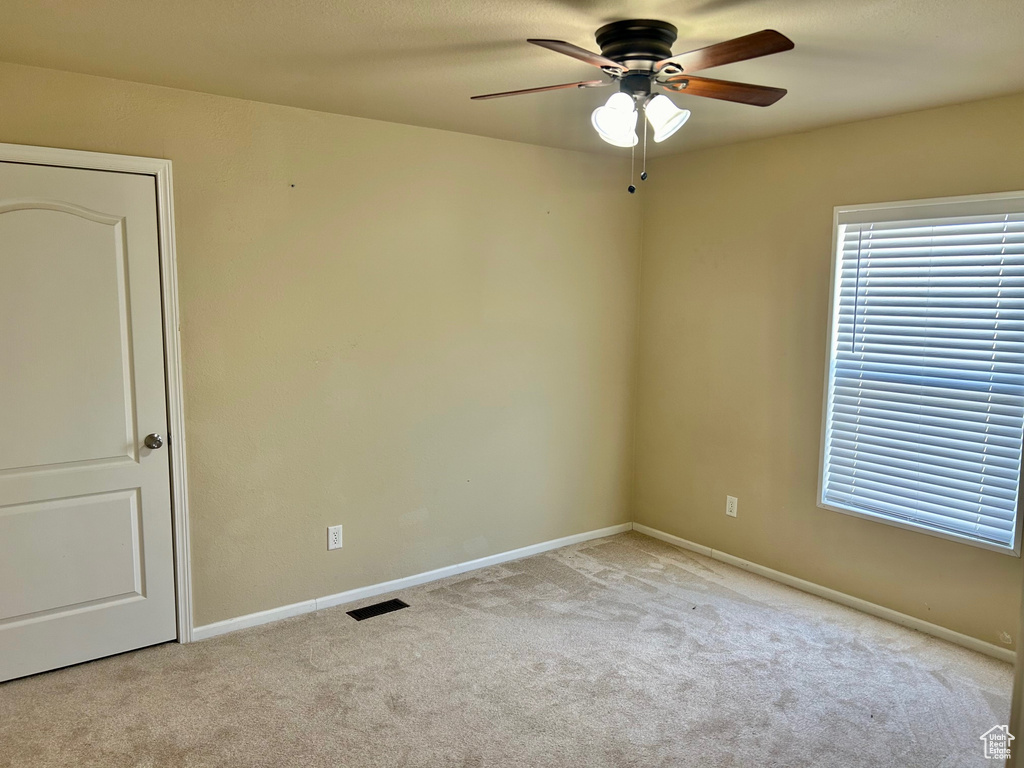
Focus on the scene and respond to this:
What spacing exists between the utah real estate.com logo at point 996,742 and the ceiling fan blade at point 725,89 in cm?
241

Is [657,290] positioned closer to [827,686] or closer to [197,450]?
[827,686]

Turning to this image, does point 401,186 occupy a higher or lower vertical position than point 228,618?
higher

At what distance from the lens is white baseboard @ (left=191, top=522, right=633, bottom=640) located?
346 centimetres

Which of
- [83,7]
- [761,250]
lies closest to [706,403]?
[761,250]

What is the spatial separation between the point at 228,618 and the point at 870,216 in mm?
3732

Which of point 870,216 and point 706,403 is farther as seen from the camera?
point 706,403

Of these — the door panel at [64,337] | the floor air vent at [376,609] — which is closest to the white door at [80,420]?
the door panel at [64,337]

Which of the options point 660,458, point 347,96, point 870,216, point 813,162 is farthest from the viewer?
point 660,458

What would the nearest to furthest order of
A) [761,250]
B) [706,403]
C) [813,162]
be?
[813,162]
[761,250]
[706,403]

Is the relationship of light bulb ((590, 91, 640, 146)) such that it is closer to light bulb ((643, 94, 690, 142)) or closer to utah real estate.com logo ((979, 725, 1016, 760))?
light bulb ((643, 94, 690, 142))

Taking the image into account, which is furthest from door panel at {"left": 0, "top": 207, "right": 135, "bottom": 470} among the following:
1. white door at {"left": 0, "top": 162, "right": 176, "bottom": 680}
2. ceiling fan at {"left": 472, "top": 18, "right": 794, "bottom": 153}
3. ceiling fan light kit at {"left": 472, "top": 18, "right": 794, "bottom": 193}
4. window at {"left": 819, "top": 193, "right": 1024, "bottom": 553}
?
window at {"left": 819, "top": 193, "right": 1024, "bottom": 553}

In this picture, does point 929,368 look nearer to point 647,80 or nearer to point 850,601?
point 850,601

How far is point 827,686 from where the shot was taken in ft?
9.93

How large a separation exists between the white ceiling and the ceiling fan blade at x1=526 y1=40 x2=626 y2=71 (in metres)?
0.15
